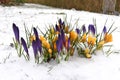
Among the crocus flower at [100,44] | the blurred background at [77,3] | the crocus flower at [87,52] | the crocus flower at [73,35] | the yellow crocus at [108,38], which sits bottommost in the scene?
the blurred background at [77,3]

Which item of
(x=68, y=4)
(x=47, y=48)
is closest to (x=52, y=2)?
(x=68, y=4)

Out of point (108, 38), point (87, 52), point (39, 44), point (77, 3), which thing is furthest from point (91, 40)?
point (77, 3)

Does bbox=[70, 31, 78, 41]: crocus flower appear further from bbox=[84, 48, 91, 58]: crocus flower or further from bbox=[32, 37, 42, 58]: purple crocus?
bbox=[32, 37, 42, 58]: purple crocus

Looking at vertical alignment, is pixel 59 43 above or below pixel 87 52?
above

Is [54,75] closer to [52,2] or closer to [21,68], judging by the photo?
[21,68]

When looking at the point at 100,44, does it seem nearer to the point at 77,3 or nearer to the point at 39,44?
the point at 39,44

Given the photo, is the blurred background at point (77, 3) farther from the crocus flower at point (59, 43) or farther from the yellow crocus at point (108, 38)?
the crocus flower at point (59, 43)

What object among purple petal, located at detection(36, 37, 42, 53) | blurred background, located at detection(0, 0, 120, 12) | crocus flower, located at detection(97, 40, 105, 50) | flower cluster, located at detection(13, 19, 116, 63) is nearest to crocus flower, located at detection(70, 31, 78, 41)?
flower cluster, located at detection(13, 19, 116, 63)

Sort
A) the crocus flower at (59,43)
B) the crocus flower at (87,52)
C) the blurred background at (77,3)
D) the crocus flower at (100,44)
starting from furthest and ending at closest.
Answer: the blurred background at (77,3) → the crocus flower at (100,44) → the crocus flower at (87,52) → the crocus flower at (59,43)

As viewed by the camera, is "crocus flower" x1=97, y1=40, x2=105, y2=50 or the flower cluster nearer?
the flower cluster

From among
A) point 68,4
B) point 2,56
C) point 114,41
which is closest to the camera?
point 2,56

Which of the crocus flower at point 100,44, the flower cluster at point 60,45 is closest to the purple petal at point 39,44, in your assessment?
the flower cluster at point 60,45
